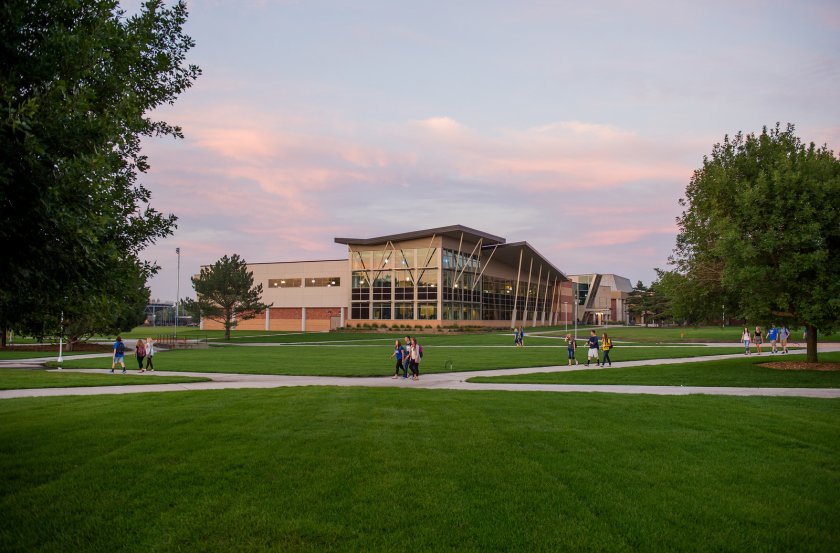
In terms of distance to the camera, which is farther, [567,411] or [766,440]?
[567,411]

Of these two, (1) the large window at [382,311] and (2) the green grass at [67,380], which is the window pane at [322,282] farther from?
(2) the green grass at [67,380]

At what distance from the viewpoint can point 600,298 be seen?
14350 cm

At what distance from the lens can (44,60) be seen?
6438mm

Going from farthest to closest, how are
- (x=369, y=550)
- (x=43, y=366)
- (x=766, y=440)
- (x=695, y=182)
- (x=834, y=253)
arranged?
(x=43, y=366), (x=695, y=182), (x=834, y=253), (x=766, y=440), (x=369, y=550)

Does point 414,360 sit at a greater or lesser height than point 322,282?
lesser

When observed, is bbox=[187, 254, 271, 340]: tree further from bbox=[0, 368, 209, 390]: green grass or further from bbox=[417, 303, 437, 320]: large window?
bbox=[0, 368, 209, 390]: green grass

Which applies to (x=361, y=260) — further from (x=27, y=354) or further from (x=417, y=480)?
(x=417, y=480)

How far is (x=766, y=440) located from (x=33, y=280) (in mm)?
11656

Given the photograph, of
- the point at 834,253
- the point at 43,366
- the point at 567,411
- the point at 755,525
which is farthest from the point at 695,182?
the point at 43,366

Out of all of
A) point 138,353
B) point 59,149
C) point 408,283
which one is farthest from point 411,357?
point 408,283

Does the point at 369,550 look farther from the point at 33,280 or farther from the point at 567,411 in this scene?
the point at 567,411

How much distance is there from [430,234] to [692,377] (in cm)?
5561

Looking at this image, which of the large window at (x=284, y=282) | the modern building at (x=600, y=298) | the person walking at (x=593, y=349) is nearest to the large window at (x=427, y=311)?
the large window at (x=284, y=282)

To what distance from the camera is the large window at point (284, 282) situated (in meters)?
88.8
